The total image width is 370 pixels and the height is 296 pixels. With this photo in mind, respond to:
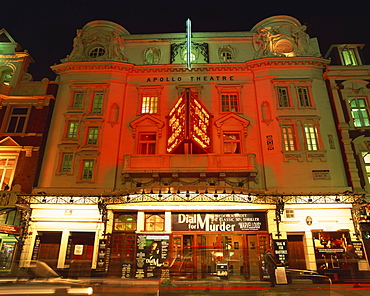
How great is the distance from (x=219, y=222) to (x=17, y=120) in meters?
17.8

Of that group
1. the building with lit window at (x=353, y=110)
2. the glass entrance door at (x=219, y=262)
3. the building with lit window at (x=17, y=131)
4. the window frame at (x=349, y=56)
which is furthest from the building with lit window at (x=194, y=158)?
the glass entrance door at (x=219, y=262)

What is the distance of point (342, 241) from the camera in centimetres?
1711

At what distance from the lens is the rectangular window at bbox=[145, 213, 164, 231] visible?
1798cm

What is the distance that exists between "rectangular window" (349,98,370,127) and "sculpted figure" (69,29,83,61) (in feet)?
76.6

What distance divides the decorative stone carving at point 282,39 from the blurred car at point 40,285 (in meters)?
21.5

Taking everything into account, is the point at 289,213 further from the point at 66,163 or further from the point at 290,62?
the point at 66,163

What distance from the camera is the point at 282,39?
23312mm

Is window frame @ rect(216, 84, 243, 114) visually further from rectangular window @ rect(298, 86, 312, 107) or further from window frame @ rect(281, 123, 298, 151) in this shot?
rectangular window @ rect(298, 86, 312, 107)

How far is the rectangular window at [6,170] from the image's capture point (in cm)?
1945

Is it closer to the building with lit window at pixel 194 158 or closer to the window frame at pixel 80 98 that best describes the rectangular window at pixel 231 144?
the building with lit window at pixel 194 158

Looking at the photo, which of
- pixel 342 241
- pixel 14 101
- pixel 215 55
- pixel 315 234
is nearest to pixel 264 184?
pixel 315 234

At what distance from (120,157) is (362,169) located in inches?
689

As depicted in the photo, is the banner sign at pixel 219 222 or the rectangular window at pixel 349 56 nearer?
the banner sign at pixel 219 222

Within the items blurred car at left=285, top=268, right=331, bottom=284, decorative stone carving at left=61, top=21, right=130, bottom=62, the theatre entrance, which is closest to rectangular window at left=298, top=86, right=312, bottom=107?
blurred car at left=285, top=268, right=331, bottom=284
